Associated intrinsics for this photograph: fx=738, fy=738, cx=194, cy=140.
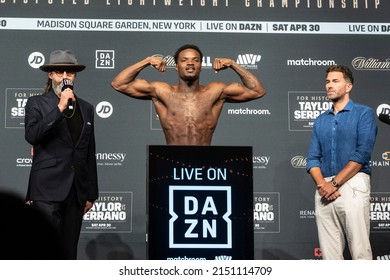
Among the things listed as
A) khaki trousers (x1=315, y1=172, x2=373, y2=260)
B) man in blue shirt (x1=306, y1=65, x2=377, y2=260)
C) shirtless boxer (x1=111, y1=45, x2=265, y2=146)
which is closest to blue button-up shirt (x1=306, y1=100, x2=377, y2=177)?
man in blue shirt (x1=306, y1=65, x2=377, y2=260)

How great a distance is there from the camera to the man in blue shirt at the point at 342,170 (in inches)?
192

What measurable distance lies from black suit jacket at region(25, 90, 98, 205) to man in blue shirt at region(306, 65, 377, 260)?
1.56 m

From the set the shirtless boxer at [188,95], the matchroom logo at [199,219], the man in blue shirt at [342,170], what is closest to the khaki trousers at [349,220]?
the man in blue shirt at [342,170]

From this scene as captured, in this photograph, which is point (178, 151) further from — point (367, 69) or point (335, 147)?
point (367, 69)

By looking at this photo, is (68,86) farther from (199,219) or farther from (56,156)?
(199,219)

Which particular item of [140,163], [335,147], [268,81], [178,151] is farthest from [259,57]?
[178,151]

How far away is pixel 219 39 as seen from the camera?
704 cm

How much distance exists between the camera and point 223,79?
274 inches

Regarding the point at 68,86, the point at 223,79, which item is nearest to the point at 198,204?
the point at 68,86

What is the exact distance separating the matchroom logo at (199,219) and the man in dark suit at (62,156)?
1.04 metres

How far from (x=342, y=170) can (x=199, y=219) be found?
55.8 inches

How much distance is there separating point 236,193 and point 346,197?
1185mm

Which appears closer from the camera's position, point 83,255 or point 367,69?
point 83,255

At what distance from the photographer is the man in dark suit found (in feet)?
15.4
